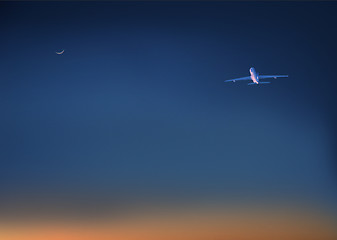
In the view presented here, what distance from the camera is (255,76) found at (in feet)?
36.0

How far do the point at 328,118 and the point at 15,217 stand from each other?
995 cm

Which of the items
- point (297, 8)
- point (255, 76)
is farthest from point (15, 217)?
point (297, 8)

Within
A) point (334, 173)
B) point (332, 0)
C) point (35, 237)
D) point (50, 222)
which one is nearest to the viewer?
point (35, 237)

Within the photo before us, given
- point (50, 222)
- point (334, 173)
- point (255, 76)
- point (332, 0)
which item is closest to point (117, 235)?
point (50, 222)

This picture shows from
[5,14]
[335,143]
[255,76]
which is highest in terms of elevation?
[5,14]

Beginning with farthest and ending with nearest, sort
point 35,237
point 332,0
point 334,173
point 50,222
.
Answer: point 332,0
point 334,173
point 50,222
point 35,237

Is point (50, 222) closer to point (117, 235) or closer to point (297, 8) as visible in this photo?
point (117, 235)

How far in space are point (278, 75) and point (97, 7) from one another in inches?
258

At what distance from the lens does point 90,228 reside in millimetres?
8867

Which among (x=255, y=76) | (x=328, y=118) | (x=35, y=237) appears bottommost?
(x=35, y=237)

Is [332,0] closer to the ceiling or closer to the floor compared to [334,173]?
closer to the ceiling

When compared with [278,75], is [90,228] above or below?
below

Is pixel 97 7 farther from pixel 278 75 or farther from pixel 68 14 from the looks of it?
pixel 278 75

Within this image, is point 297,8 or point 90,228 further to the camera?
point 297,8
